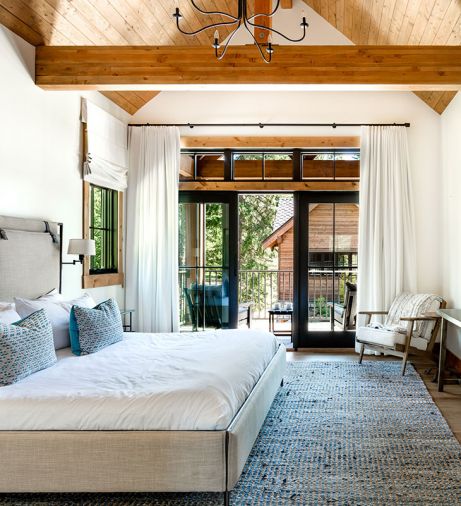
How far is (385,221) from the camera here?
6945 mm

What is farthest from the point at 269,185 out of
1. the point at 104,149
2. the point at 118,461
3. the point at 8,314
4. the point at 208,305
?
the point at 118,461

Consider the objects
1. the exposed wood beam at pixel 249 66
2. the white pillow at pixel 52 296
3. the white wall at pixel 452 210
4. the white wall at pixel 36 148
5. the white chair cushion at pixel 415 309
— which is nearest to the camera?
the white wall at pixel 36 148

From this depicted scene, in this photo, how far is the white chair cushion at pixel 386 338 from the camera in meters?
5.89

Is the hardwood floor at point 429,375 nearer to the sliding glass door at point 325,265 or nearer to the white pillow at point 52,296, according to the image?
the sliding glass door at point 325,265

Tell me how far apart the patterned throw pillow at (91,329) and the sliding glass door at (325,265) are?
3.30 m

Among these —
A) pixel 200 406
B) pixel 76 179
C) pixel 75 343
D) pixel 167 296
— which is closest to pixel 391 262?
pixel 167 296

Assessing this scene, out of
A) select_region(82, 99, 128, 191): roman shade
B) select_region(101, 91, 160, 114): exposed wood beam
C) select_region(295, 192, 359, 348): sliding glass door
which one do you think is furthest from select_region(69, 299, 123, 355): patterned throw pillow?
select_region(295, 192, 359, 348): sliding glass door

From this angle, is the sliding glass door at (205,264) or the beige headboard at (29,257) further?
the sliding glass door at (205,264)

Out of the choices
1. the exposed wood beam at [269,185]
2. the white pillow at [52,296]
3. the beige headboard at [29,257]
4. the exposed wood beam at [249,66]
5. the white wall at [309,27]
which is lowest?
the white pillow at [52,296]

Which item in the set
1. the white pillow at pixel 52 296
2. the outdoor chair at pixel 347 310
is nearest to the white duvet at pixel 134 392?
the white pillow at pixel 52 296

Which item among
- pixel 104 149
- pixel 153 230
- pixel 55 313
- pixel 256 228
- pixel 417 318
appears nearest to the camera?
pixel 55 313

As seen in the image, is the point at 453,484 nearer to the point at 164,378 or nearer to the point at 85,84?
the point at 164,378

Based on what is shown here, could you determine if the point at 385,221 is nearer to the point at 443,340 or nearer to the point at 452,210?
the point at 452,210

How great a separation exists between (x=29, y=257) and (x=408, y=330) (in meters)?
3.61
